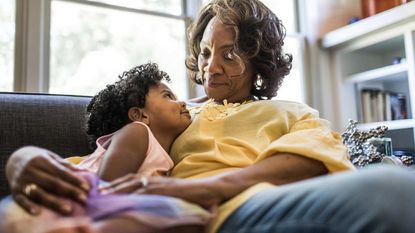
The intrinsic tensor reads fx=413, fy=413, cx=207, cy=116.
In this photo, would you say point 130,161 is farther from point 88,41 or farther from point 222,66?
point 88,41

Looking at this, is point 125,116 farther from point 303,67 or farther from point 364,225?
point 303,67

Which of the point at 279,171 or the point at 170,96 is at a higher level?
the point at 170,96

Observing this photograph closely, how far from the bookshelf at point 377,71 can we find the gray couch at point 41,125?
77.6 inches

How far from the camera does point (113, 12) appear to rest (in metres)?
2.27

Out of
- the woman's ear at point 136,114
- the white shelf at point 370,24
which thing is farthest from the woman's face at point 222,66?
the white shelf at point 370,24

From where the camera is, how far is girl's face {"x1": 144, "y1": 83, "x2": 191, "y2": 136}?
1.10 m

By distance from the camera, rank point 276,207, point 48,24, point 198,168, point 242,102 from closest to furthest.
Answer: point 276,207 → point 198,168 → point 242,102 → point 48,24

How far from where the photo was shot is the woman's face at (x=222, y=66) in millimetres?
1199

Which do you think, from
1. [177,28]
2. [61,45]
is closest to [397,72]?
[177,28]

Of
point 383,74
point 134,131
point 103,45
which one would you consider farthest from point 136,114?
point 383,74

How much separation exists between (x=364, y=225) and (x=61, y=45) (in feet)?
6.29

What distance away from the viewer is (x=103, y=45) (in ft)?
7.38

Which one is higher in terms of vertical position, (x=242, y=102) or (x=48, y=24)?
(x=48, y=24)

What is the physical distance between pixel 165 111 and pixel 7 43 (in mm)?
1206
